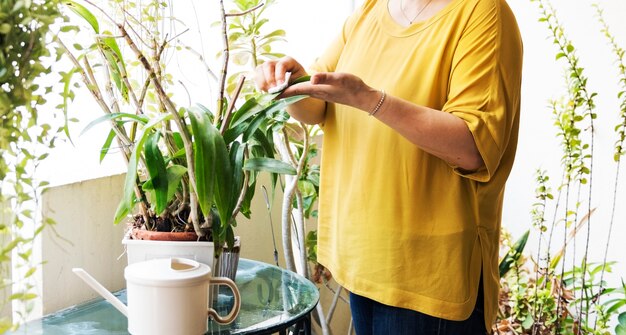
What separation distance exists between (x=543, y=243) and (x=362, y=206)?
5.02 ft

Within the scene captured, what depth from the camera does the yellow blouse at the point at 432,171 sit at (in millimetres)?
1312

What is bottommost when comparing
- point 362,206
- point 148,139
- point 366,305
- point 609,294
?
point 609,294

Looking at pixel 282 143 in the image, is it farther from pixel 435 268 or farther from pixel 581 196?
pixel 581 196

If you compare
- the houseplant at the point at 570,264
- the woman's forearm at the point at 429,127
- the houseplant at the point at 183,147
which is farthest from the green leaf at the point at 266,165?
the houseplant at the point at 570,264

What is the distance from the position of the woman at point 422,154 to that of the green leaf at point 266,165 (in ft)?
0.34

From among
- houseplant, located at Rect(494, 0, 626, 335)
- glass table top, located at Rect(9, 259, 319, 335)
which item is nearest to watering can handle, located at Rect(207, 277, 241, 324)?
glass table top, located at Rect(9, 259, 319, 335)

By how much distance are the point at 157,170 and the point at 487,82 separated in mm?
613

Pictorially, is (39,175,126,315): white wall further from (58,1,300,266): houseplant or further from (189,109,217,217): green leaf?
(189,109,217,217): green leaf

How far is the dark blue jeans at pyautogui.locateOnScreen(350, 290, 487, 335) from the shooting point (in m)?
1.39

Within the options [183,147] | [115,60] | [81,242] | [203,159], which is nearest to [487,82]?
[203,159]

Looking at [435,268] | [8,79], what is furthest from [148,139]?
[8,79]

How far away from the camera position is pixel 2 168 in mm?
698

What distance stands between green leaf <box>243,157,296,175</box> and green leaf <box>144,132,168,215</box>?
0.17 m

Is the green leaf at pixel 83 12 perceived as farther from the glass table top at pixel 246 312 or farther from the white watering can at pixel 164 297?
the glass table top at pixel 246 312
